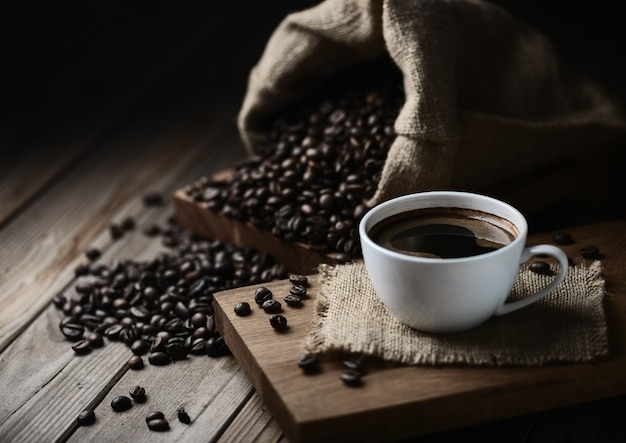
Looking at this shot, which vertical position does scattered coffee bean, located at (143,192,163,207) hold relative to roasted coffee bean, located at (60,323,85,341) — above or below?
below

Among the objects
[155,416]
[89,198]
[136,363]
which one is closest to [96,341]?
[136,363]

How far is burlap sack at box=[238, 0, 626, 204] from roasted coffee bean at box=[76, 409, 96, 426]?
86 centimetres

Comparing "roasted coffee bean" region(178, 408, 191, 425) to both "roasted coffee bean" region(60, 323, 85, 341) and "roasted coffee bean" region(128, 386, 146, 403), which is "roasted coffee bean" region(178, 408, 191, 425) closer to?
"roasted coffee bean" region(128, 386, 146, 403)

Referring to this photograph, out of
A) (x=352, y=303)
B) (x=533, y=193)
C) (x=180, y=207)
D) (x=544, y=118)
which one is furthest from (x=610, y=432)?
(x=180, y=207)

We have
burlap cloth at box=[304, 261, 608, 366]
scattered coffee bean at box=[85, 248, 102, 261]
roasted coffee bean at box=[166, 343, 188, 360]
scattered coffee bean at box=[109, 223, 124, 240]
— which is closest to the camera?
burlap cloth at box=[304, 261, 608, 366]

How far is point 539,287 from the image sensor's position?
1.81 metres

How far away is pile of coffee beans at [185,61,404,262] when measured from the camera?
2150 mm

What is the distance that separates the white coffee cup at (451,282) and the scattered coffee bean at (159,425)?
1.57ft

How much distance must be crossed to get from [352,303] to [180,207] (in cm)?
95

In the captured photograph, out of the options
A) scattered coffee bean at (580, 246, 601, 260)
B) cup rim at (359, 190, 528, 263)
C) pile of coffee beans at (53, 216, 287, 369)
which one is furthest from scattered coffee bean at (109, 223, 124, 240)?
scattered coffee bean at (580, 246, 601, 260)

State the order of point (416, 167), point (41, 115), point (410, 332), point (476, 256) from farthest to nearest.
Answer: point (41, 115), point (416, 167), point (410, 332), point (476, 256)

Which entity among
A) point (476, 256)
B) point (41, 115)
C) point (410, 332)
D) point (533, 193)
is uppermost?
point (41, 115)

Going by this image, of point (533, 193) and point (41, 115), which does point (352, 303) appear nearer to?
point (533, 193)

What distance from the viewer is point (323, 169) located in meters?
2.26
